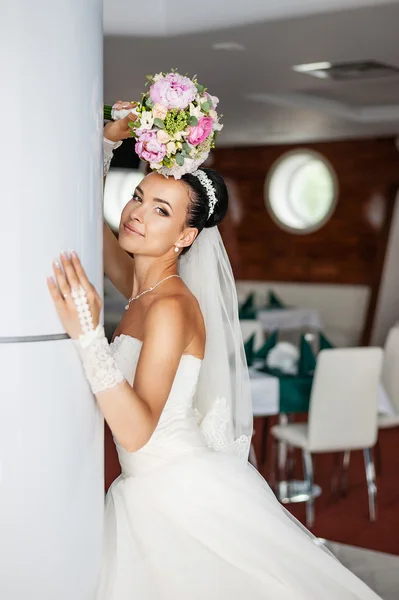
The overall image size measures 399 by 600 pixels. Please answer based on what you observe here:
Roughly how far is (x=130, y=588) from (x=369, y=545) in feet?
9.64

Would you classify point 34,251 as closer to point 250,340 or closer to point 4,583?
point 4,583

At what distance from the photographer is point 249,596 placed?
2.15 metres

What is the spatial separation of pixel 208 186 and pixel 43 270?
769 millimetres

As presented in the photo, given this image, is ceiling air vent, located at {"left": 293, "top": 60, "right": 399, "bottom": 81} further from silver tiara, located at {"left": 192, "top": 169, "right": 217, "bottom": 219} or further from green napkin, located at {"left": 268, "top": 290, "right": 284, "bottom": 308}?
silver tiara, located at {"left": 192, "top": 169, "right": 217, "bottom": 219}

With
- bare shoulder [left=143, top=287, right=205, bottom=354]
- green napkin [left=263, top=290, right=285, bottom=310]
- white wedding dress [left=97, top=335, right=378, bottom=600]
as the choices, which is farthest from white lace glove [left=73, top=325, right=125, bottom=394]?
green napkin [left=263, top=290, right=285, bottom=310]

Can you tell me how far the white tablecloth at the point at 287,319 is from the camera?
31.9 feet

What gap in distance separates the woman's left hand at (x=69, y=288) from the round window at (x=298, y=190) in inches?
396

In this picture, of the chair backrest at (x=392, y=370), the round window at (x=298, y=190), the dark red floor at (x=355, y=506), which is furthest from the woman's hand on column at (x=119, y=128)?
the round window at (x=298, y=190)

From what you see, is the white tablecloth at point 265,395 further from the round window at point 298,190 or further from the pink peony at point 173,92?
the round window at point 298,190

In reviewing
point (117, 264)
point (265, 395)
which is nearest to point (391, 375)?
point (265, 395)

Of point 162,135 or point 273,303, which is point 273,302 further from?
point 162,135

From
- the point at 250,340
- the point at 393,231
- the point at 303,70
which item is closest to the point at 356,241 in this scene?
the point at 393,231

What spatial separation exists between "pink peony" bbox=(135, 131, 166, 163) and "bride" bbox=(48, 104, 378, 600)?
0.46ft

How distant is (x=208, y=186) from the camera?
2.32 meters
